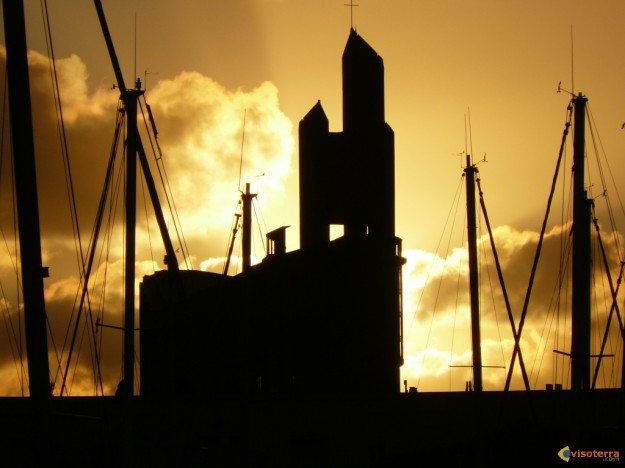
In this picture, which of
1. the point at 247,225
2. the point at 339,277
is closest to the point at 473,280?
the point at 339,277

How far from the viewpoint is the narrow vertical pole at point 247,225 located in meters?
44.6

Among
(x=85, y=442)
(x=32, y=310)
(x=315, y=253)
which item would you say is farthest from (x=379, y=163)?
(x=32, y=310)

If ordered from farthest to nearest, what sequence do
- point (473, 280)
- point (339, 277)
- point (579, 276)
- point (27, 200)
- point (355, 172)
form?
point (473, 280)
point (355, 172)
point (339, 277)
point (579, 276)
point (27, 200)

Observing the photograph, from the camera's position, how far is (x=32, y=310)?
1655 centimetres

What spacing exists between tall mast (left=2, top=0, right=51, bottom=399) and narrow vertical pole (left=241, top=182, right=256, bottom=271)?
26475 millimetres

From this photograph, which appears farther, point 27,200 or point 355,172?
point 355,172

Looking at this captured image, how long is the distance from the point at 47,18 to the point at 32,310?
6.84 m

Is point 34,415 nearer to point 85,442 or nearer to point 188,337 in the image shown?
point 85,442

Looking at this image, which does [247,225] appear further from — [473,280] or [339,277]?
[473,280]

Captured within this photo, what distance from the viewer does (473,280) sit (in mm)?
41375

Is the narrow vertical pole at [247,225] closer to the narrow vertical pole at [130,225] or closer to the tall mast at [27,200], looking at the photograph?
the narrow vertical pole at [130,225]

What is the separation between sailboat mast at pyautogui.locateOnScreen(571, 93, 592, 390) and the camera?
31875 mm

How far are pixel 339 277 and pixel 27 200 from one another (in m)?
22.6

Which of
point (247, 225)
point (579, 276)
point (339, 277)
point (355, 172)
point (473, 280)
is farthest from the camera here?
point (247, 225)
